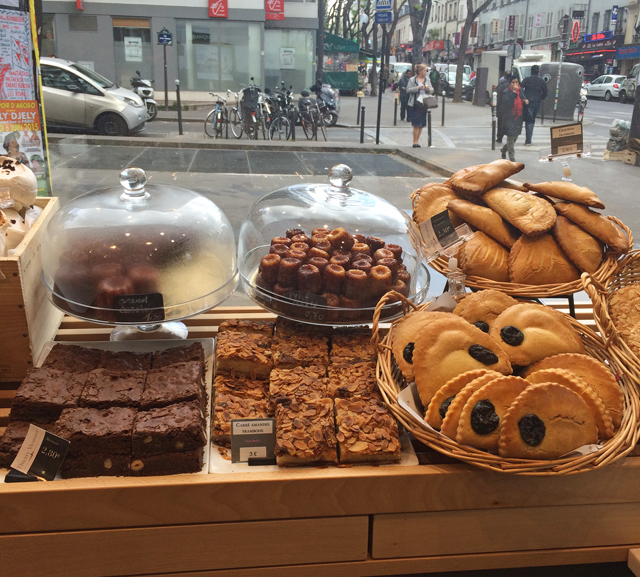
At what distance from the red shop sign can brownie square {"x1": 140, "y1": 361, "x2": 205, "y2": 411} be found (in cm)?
203

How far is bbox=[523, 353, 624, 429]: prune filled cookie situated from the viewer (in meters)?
1.18

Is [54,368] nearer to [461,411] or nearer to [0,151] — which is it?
[461,411]

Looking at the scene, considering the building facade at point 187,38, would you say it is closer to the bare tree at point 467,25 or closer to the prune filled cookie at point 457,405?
the bare tree at point 467,25

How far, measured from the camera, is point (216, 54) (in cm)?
279

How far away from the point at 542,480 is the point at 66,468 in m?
0.95

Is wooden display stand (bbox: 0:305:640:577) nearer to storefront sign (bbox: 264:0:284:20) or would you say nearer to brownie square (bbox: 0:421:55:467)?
brownie square (bbox: 0:421:55:467)

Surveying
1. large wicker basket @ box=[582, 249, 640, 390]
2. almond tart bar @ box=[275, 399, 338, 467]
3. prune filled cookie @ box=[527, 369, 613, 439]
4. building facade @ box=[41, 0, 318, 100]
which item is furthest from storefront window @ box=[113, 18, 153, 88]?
prune filled cookie @ box=[527, 369, 613, 439]

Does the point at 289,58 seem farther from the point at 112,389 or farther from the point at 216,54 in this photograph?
the point at 112,389

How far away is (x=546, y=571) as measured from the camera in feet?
4.66

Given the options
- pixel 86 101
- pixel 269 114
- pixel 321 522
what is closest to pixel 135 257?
pixel 321 522

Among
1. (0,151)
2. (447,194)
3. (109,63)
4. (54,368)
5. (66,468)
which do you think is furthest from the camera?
(109,63)

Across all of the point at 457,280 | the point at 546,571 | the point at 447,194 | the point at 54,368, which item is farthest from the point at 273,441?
the point at 447,194

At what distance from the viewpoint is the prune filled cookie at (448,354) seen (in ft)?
3.92

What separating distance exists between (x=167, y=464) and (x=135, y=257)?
524 millimetres
